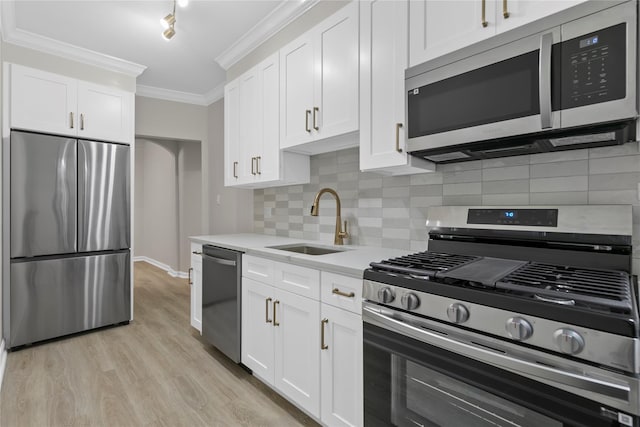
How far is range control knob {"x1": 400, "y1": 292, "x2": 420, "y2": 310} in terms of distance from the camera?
118cm

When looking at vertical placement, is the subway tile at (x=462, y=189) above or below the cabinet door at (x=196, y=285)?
above

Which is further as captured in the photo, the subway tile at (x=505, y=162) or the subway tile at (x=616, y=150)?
Result: the subway tile at (x=505, y=162)

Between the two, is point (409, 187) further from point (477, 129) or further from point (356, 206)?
point (477, 129)

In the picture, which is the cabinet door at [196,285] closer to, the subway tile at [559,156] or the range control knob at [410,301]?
the range control knob at [410,301]

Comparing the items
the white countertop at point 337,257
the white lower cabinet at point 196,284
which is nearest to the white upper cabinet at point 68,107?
the white lower cabinet at point 196,284

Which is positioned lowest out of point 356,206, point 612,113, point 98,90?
point 356,206

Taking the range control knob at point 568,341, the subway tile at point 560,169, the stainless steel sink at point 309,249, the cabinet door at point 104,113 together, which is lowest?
the range control knob at point 568,341

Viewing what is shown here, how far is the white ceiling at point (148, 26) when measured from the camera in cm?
239

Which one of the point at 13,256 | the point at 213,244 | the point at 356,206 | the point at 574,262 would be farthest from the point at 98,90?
the point at 574,262

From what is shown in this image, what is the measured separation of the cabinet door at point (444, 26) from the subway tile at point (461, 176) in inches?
23.5

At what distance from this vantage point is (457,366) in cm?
107

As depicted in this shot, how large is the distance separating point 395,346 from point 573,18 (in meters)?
1.31

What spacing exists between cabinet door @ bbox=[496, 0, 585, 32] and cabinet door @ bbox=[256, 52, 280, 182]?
Result: 5.05 feet

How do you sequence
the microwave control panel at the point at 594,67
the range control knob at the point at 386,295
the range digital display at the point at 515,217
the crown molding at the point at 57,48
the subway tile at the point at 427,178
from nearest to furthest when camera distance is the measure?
the microwave control panel at the point at 594,67 < the range control knob at the point at 386,295 < the range digital display at the point at 515,217 < the subway tile at the point at 427,178 < the crown molding at the point at 57,48
